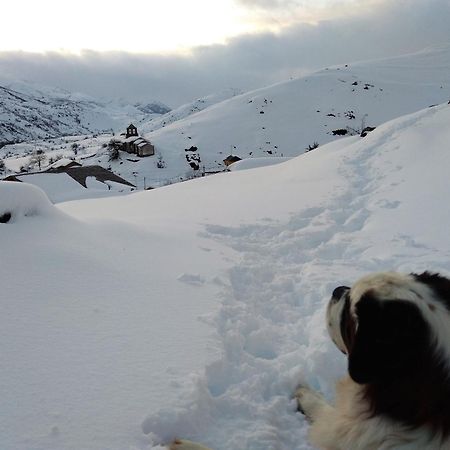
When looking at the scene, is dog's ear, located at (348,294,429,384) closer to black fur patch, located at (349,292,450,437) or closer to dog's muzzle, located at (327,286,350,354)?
black fur patch, located at (349,292,450,437)

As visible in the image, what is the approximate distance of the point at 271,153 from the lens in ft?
205

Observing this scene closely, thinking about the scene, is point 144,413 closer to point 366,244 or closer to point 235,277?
point 235,277

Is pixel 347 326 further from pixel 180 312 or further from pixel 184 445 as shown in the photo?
pixel 180 312

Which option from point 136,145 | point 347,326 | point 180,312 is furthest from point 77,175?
point 347,326

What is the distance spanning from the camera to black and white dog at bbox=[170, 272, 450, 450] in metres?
2.13

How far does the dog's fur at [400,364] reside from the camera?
6.98 ft

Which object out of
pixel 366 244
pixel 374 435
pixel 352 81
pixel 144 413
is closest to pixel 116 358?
pixel 144 413

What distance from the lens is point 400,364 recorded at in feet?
7.22

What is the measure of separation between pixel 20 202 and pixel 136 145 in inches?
2391

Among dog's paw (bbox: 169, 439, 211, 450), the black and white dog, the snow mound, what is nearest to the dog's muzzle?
the black and white dog

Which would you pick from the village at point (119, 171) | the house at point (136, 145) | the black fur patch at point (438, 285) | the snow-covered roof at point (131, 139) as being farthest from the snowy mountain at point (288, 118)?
the black fur patch at point (438, 285)

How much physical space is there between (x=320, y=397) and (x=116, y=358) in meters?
1.77

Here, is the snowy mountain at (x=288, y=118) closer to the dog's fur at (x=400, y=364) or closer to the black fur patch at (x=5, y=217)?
the black fur patch at (x=5, y=217)

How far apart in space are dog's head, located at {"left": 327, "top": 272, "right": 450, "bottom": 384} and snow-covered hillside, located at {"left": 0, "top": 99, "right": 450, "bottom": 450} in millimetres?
1346
